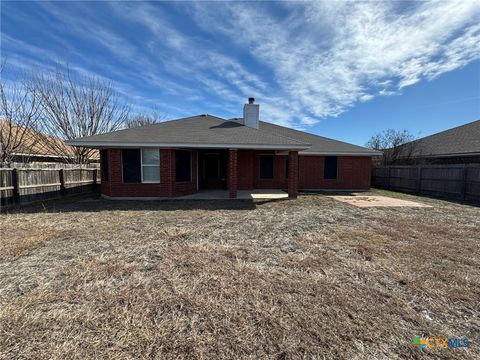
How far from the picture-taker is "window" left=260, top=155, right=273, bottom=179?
13.9 meters

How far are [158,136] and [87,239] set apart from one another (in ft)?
19.6

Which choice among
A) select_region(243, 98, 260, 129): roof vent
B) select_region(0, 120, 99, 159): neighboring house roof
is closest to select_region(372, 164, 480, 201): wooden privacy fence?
select_region(243, 98, 260, 129): roof vent

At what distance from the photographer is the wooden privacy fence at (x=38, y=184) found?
8.66 meters

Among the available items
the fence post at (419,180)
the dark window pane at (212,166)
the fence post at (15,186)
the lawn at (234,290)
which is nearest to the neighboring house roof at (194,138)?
the dark window pane at (212,166)

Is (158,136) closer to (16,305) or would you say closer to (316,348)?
(16,305)

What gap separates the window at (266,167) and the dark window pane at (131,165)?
23.5 ft

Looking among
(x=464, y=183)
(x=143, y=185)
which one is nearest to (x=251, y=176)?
(x=143, y=185)

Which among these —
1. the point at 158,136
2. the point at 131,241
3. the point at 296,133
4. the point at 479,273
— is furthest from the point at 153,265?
the point at 296,133

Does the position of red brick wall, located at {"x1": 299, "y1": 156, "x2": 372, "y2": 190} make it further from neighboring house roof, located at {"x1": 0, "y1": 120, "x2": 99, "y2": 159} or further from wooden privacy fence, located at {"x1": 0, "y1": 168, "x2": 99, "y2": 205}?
neighboring house roof, located at {"x1": 0, "y1": 120, "x2": 99, "y2": 159}

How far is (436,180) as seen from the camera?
13.1m

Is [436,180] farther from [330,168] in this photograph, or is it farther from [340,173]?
[330,168]

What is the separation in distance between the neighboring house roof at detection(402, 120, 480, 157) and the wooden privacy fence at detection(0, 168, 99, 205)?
23855 millimetres

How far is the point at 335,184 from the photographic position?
47.9ft

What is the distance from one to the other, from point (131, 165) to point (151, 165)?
35.6 inches
